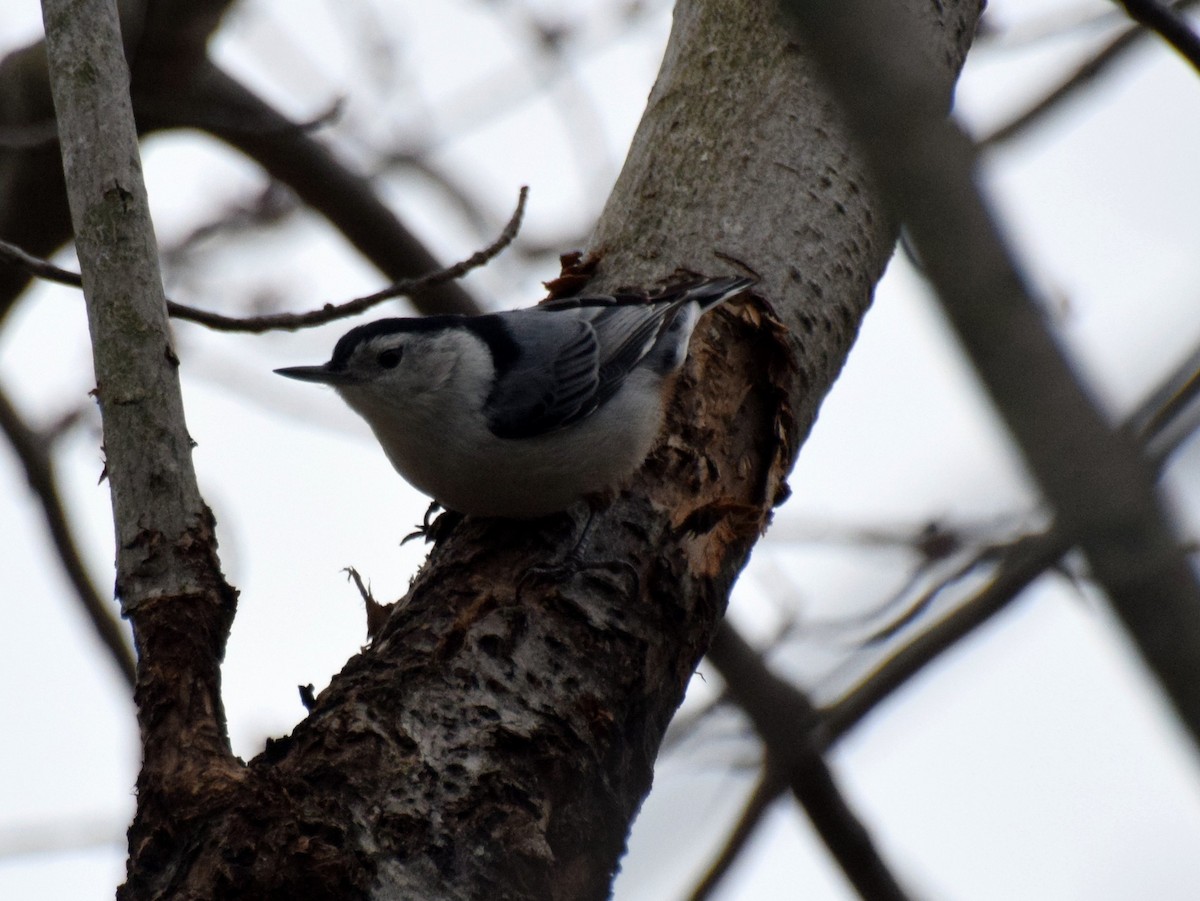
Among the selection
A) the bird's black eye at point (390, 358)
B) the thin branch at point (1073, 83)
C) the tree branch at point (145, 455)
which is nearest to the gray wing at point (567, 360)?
the bird's black eye at point (390, 358)

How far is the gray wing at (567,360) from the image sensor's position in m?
2.92

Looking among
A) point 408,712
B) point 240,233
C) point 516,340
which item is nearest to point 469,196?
point 240,233

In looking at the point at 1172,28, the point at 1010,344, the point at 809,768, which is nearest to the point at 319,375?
the point at 809,768

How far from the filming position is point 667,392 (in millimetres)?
2809

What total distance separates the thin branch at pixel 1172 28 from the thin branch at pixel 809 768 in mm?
1516

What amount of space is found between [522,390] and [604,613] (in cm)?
89

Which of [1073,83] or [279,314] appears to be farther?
[1073,83]

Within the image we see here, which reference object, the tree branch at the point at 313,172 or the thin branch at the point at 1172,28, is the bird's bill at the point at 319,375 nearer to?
the tree branch at the point at 313,172

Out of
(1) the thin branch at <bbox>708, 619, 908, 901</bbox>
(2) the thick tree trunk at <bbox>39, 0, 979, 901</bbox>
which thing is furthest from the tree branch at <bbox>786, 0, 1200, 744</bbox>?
(1) the thin branch at <bbox>708, 619, 908, 901</bbox>

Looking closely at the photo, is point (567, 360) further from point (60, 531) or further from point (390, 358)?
point (60, 531)

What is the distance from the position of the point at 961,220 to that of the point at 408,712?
148cm

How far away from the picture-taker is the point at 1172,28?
2.54m

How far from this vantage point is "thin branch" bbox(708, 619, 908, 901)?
2.78 meters

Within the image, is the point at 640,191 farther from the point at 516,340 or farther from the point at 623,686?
the point at 623,686
